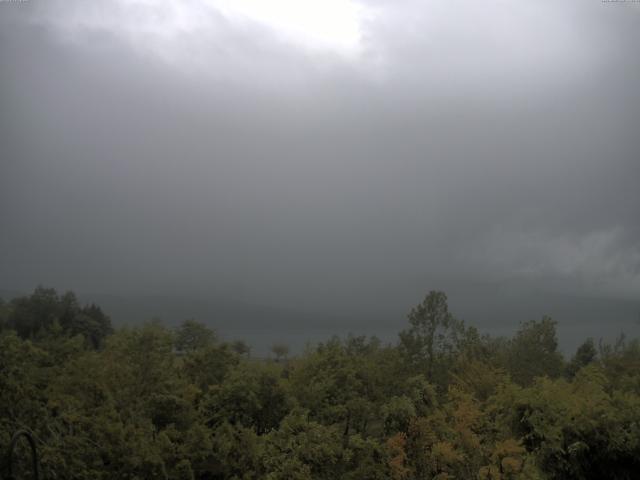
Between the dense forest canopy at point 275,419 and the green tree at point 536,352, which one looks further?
the green tree at point 536,352

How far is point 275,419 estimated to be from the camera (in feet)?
73.3

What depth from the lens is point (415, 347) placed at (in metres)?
40.0

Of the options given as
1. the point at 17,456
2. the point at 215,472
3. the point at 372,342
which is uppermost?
the point at 372,342

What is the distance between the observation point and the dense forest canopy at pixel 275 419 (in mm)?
16078

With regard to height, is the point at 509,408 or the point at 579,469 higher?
the point at 509,408

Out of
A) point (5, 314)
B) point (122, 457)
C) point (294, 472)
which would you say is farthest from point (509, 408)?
point (5, 314)

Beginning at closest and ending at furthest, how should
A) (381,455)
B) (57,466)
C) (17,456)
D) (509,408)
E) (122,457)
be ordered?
(17,456), (57,466), (122,457), (381,455), (509,408)

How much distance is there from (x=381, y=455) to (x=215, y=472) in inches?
229

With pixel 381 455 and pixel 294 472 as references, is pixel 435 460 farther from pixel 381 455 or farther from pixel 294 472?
pixel 294 472

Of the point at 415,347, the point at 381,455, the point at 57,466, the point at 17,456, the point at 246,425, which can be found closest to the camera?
the point at 17,456

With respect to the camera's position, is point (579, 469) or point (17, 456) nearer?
point (17, 456)

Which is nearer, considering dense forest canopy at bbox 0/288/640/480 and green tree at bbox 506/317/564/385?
dense forest canopy at bbox 0/288/640/480

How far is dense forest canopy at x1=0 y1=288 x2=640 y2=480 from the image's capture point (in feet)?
52.7

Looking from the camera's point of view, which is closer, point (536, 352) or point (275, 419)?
point (275, 419)
